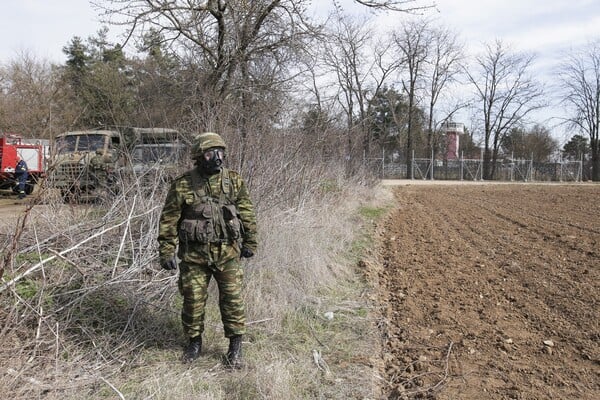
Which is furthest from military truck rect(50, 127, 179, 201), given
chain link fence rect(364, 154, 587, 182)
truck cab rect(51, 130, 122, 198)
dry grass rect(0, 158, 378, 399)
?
chain link fence rect(364, 154, 587, 182)

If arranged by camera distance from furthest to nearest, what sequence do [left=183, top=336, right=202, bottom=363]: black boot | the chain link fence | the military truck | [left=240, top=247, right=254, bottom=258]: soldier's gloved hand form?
the chain link fence → the military truck → [left=240, top=247, right=254, bottom=258]: soldier's gloved hand → [left=183, top=336, right=202, bottom=363]: black boot

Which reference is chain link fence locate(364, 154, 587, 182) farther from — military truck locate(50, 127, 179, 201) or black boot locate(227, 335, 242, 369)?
black boot locate(227, 335, 242, 369)

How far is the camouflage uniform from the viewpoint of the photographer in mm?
3725

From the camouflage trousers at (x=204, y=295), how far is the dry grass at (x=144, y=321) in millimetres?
280

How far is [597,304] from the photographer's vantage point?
5344 millimetres

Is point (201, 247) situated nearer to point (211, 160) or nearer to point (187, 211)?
point (187, 211)

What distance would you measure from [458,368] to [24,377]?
3.12m

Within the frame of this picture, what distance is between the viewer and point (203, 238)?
3691mm

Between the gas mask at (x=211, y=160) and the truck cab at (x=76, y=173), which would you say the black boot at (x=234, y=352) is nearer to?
the gas mask at (x=211, y=160)

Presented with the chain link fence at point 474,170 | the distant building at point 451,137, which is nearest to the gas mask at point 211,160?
the chain link fence at point 474,170

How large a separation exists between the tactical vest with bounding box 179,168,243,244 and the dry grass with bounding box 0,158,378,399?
0.85 m

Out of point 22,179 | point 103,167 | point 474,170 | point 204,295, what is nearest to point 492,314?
point 204,295

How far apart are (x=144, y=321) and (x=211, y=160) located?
5.06 ft

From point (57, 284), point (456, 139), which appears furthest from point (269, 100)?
point (456, 139)
